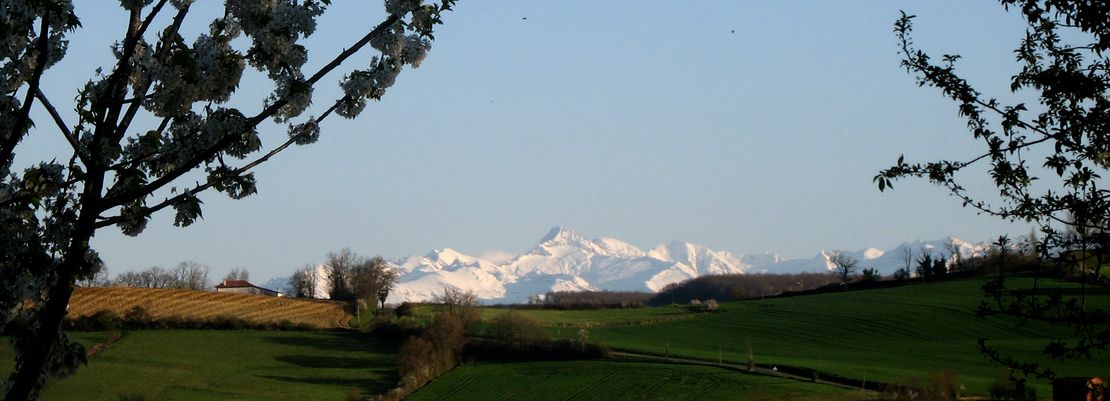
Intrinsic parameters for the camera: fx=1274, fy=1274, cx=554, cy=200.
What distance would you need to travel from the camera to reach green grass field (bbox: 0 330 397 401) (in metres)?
65.2

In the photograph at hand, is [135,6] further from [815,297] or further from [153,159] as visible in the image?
[815,297]

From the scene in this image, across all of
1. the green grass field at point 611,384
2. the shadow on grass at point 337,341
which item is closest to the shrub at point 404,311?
the shadow on grass at point 337,341

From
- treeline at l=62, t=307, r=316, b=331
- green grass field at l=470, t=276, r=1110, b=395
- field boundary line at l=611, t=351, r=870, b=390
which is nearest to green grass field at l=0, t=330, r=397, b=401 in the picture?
treeline at l=62, t=307, r=316, b=331

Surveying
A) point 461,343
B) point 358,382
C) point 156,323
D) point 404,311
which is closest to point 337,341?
point 461,343

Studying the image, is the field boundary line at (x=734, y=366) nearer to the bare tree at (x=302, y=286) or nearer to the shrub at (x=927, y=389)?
the shrub at (x=927, y=389)

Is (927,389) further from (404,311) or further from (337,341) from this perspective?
(404,311)

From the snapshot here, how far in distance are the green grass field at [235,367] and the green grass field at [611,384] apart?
4676 mm

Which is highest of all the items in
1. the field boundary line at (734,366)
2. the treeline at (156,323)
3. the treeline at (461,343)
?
the treeline at (156,323)

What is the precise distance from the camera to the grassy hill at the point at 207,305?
75.7 meters

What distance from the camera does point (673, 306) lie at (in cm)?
11719

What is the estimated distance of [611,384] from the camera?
6538 centimetres

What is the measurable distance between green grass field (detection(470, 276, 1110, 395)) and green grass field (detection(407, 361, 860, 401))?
245 inches

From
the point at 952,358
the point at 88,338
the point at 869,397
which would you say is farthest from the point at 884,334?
the point at 88,338

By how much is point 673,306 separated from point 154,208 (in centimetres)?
11029
